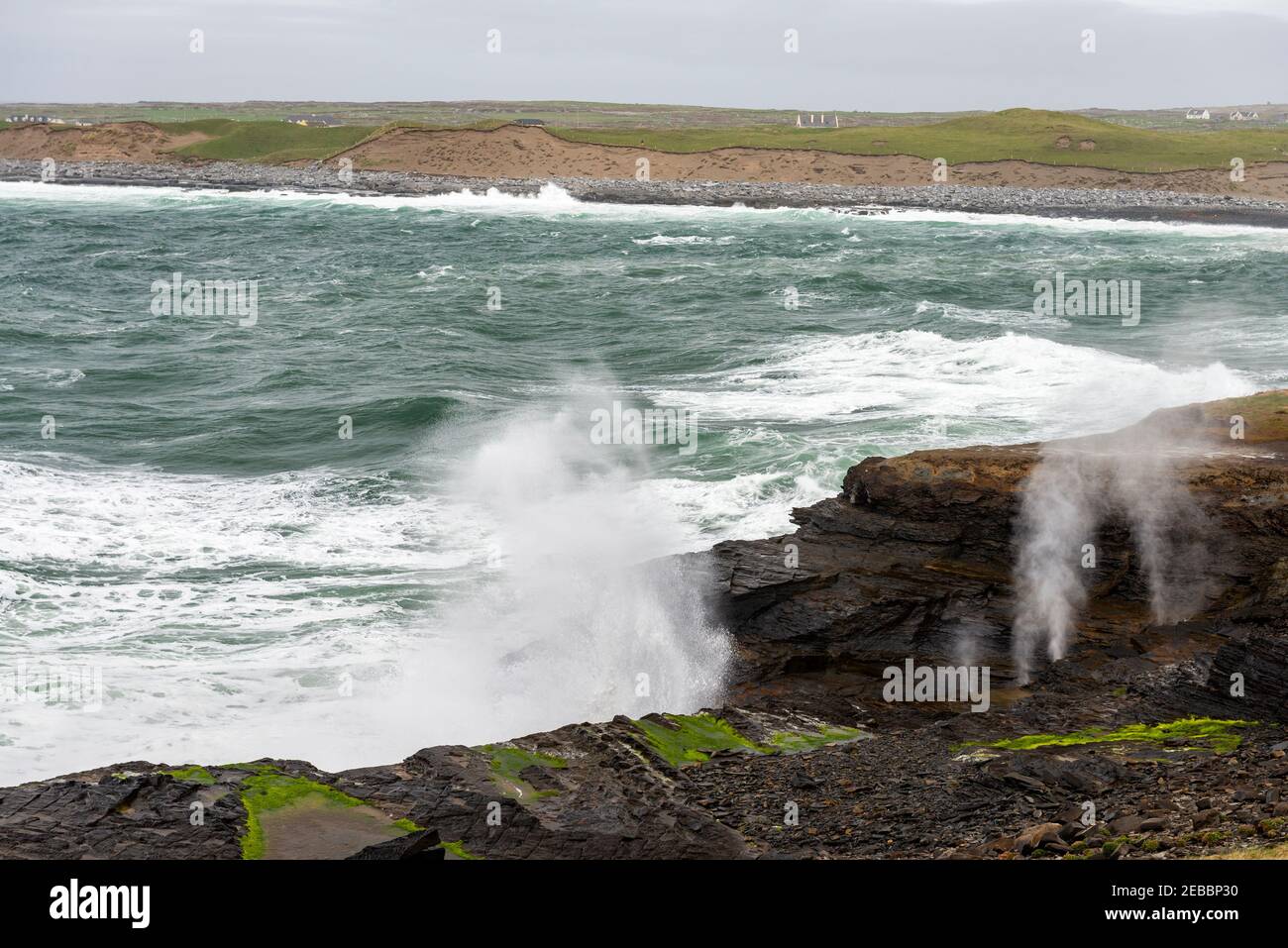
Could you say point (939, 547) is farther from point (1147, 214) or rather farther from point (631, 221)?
point (1147, 214)

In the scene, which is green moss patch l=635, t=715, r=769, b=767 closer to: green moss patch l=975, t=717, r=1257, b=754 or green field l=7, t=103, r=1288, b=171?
green moss patch l=975, t=717, r=1257, b=754

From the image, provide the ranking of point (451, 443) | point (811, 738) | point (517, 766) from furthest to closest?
1. point (451, 443)
2. point (811, 738)
3. point (517, 766)

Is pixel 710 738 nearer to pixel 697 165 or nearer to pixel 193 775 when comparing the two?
pixel 193 775

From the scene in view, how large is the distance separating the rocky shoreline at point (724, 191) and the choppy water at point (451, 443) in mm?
24788

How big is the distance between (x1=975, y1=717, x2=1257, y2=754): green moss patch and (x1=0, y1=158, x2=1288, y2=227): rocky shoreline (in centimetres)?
7335

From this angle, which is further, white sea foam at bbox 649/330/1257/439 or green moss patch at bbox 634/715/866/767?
white sea foam at bbox 649/330/1257/439

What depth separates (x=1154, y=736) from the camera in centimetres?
1214

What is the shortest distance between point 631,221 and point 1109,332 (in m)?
43.6

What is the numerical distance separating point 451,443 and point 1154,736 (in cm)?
1739

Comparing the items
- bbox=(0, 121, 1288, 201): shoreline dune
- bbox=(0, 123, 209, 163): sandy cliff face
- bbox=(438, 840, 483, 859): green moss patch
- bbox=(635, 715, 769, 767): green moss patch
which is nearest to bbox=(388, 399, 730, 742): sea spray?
bbox=(635, 715, 769, 767): green moss patch

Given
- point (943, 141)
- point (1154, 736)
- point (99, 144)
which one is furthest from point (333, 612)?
point (99, 144)

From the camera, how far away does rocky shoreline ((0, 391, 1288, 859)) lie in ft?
32.8

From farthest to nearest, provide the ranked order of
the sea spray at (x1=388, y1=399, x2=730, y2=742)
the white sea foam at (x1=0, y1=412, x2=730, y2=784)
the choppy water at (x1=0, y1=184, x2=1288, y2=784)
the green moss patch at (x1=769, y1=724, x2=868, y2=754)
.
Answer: the choppy water at (x1=0, y1=184, x2=1288, y2=784)
the sea spray at (x1=388, y1=399, x2=730, y2=742)
the white sea foam at (x1=0, y1=412, x2=730, y2=784)
the green moss patch at (x1=769, y1=724, x2=868, y2=754)

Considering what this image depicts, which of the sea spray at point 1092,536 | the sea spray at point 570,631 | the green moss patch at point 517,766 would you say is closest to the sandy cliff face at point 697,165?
the sea spray at point 570,631
